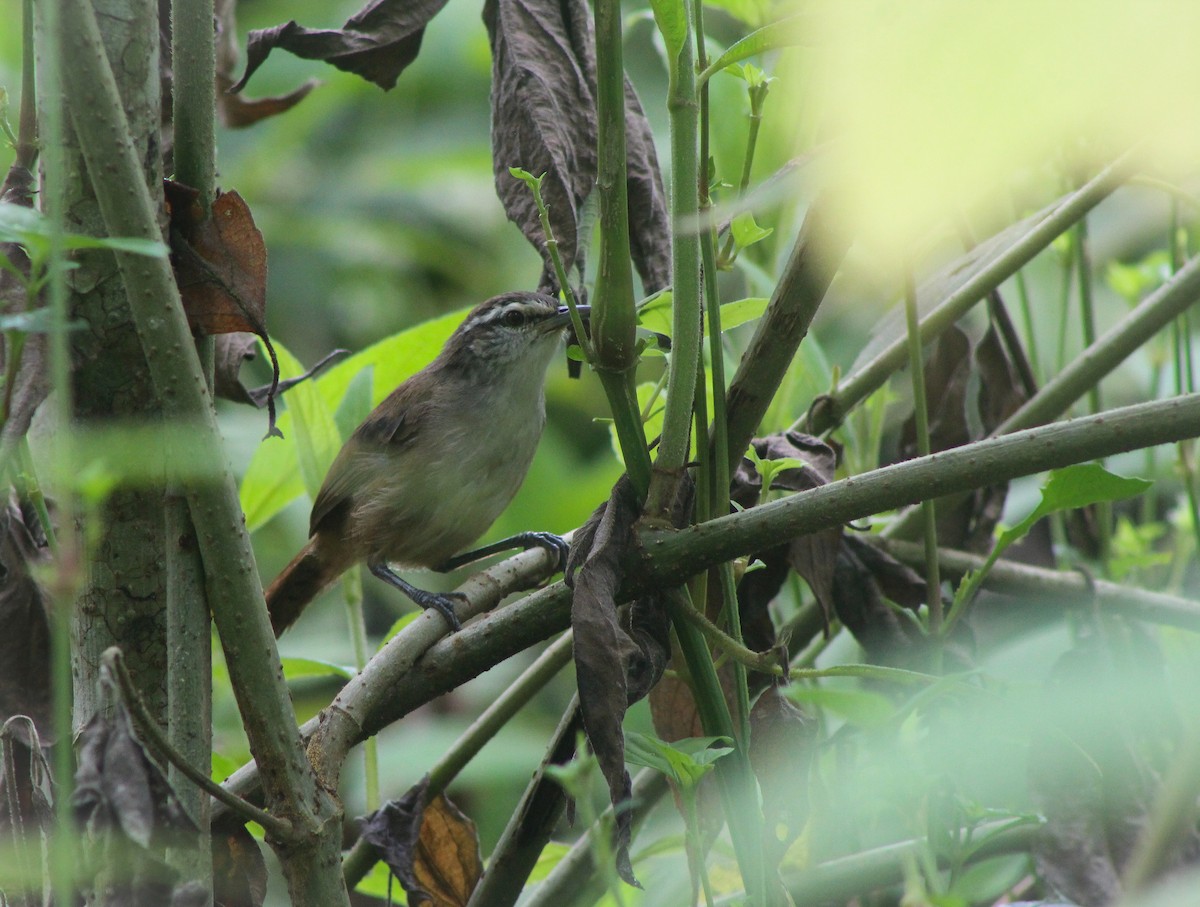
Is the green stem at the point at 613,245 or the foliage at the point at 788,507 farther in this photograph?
the green stem at the point at 613,245

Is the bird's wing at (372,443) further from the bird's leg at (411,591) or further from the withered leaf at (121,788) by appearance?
the withered leaf at (121,788)

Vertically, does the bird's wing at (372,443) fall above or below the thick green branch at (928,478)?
below

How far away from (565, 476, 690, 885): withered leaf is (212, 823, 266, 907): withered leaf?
1.63ft

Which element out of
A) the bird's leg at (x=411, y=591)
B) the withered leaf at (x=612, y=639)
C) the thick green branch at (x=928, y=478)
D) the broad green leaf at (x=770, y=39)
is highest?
the broad green leaf at (x=770, y=39)

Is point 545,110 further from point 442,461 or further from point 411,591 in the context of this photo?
point 411,591

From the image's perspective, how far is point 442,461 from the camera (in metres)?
3.03

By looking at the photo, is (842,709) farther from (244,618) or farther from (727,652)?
(244,618)

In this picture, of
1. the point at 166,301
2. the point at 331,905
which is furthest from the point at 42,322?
the point at 331,905

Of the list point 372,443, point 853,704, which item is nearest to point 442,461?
point 372,443

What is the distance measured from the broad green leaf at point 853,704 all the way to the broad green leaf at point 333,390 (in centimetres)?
126

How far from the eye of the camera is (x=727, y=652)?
1.26 meters


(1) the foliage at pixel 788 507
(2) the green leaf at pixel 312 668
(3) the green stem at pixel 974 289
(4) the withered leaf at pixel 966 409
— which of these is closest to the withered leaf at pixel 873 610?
(1) the foliage at pixel 788 507

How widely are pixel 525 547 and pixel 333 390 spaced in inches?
24.9

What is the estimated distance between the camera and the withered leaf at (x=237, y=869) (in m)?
1.42
